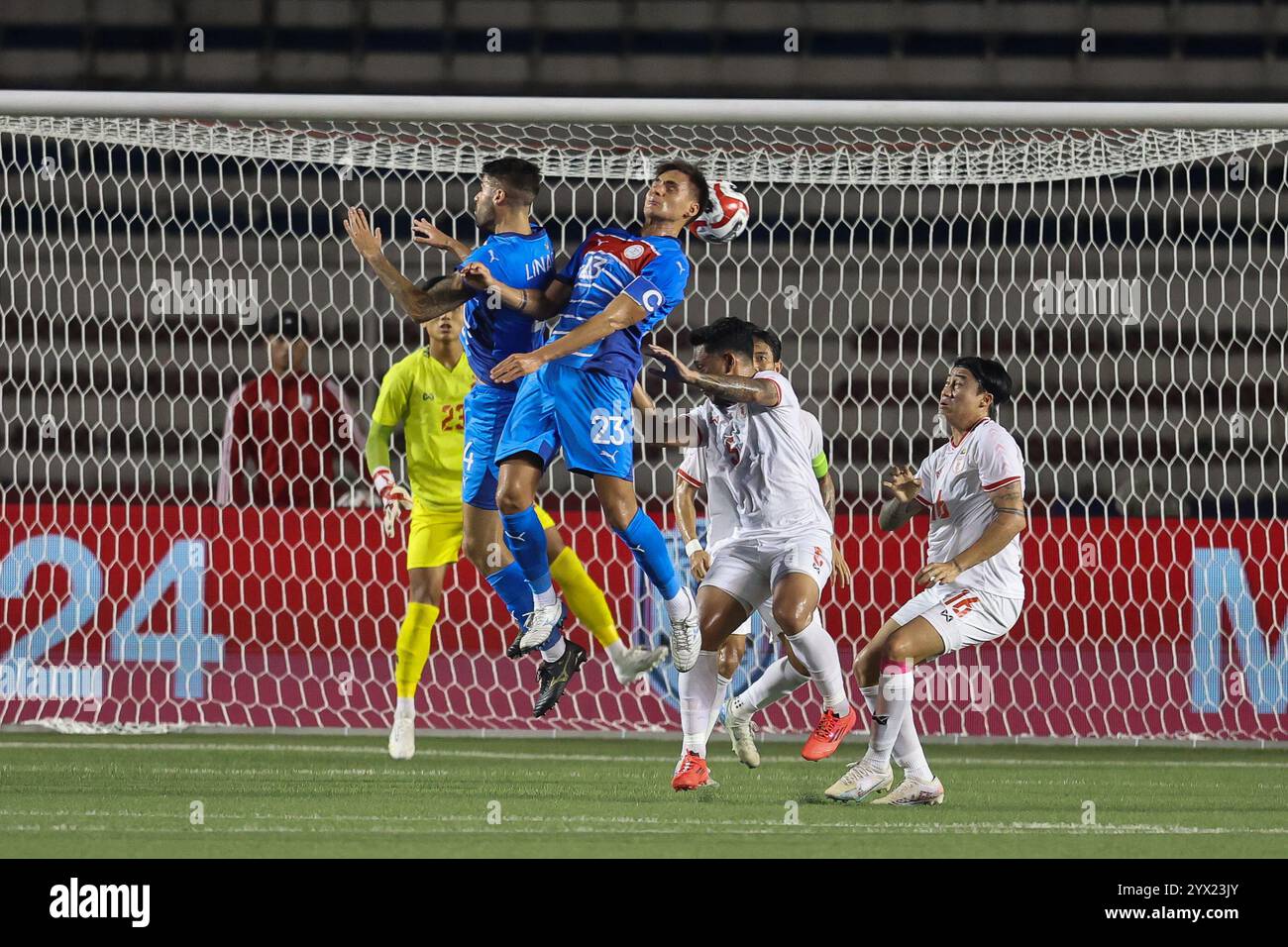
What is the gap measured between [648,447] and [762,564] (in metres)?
3.71

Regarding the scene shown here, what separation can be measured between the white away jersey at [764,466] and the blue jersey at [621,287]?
1.69 ft

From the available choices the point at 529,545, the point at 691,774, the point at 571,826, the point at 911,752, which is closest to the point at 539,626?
the point at 529,545

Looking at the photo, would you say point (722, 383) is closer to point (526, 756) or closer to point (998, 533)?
point (998, 533)

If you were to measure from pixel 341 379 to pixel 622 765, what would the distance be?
4354 mm

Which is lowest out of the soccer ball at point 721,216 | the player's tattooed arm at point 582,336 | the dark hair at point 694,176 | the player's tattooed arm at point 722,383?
the player's tattooed arm at point 722,383

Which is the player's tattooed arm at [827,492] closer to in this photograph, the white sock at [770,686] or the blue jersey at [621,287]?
the white sock at [770,686]

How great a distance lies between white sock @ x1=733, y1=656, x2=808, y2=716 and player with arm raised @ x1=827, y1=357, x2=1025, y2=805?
2.15 ft

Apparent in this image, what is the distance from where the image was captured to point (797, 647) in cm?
548

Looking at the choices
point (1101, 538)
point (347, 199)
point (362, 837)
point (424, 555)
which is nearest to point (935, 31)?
point (347, 199)

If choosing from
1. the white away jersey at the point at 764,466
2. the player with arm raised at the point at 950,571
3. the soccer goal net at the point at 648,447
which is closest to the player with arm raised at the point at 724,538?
the white away jersey at the point at 764,466

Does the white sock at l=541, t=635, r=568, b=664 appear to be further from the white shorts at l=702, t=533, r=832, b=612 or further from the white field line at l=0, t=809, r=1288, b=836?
the white field line at l=0, t=809, r=1288, b=836

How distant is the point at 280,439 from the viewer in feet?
26.7

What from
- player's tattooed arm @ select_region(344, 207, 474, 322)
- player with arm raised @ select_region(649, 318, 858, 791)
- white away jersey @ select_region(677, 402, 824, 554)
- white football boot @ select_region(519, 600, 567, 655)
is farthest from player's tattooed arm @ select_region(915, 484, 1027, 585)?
player's tattooed arm @ select_region(344, 207, 474, 322)

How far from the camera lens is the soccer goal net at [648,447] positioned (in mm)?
7609
